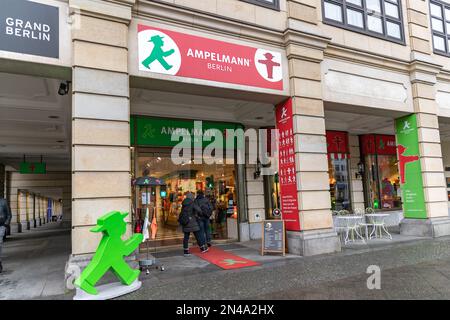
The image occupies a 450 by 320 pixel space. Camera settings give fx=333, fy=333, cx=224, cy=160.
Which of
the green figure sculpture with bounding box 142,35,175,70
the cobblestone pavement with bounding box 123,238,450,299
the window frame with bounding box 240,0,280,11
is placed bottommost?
the cobblestone pavement with bounding box 123,238,450,299

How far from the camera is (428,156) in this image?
1066 centimetres

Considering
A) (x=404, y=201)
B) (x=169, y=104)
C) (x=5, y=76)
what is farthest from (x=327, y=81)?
(x=5, y=76)

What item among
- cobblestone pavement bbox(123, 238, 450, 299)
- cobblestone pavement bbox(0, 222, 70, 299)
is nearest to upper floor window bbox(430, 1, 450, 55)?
cobblestone pavement bbox(123, 238, 450, 299)

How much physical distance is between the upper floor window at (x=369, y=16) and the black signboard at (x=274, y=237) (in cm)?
580

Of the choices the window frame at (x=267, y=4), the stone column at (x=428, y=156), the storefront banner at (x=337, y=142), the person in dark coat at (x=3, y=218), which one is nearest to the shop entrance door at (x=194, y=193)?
the person in dark coat at (x=3, y=218)

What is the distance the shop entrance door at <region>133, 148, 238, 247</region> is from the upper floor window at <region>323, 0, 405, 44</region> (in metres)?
5.53

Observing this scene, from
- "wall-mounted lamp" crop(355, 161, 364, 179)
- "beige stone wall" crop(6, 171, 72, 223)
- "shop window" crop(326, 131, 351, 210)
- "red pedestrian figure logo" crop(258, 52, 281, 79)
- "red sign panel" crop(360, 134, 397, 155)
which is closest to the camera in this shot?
"red pedestrian figure logo" crop(258, 52, 281, 79)

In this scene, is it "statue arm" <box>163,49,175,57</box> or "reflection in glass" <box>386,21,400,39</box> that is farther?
"reflection in glass" <box>386,21,400,39</box>

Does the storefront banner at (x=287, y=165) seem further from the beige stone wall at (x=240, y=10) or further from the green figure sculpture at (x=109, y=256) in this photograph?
the green figure sculpture at (x=109, y=256)

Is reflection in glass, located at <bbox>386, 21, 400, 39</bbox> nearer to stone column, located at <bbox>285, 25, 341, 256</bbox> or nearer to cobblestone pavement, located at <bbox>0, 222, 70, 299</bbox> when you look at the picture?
stone column, located at <bbox>285, 25, 341, 256</bbox>

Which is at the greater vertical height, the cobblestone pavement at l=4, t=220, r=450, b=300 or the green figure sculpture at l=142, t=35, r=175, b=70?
the green figure sculpture at l=142, t=35, r=175, b=70

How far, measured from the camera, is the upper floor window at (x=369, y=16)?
9.59 meters

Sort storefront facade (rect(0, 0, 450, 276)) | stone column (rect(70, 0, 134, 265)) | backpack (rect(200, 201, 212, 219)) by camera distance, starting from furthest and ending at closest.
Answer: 1. backpack (rect(200, 201, 212, 219))
2. storefront facade (rect(0, 0, 450, 276))
3. stone column (rect(70, 0, 134, 265))

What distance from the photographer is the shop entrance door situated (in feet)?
35.2
